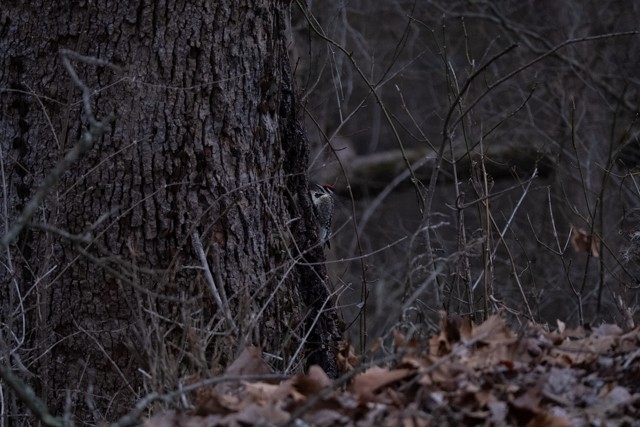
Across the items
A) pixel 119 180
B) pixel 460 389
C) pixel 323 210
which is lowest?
pixel 460 389

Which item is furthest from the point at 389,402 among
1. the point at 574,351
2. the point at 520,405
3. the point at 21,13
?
the point at 21,13

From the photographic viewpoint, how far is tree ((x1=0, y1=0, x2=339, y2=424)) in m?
4.27

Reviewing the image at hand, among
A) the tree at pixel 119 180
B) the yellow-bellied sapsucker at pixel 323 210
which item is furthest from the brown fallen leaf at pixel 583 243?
the yellow-bellied sapsucker at pixel 323 210

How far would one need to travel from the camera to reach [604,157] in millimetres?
8891

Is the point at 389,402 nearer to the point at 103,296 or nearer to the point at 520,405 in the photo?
the point at 520,405

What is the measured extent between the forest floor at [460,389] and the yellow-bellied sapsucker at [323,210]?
176 cm

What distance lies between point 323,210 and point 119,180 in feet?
4.69

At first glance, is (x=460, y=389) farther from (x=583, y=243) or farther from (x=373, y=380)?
(x=583, y=243)

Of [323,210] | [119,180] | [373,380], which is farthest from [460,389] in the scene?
[323,210]

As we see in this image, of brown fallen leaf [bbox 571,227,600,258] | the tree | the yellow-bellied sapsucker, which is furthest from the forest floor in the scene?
the yellow-bellied sapsucker

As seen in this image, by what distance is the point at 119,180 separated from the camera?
429 centimetres

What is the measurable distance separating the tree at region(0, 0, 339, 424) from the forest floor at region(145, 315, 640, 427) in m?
1.07

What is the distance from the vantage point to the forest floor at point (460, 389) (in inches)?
112

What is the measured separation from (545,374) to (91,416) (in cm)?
220
